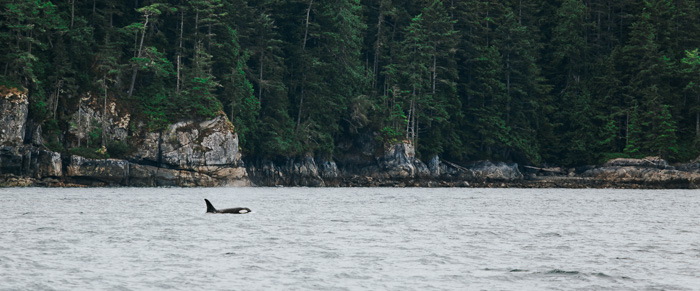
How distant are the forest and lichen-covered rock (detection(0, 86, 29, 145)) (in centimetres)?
217

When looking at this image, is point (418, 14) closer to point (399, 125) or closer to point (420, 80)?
point (420, 80)

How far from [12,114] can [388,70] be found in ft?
160

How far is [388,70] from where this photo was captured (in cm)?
9269

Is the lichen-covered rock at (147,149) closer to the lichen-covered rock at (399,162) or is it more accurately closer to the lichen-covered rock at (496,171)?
the lichen-covered rock at (399,162)

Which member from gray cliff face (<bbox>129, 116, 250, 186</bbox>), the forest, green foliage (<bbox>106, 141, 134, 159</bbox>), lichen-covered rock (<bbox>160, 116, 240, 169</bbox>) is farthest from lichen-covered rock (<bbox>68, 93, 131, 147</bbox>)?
lichen-covered rock (<bbox>160, 116, 240, 169</bbox>)

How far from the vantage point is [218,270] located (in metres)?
15.9

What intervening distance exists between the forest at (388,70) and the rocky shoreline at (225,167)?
1.62m

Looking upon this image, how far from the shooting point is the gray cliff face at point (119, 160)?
55.8 meters

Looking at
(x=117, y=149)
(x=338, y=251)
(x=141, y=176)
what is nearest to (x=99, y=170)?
(x=117, y=149)

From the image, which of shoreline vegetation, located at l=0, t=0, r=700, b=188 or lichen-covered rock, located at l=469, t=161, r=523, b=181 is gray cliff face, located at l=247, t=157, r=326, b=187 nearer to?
shoreline vegetation, located at l=0, t=0, r=700, b=188

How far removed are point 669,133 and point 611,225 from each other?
62.6 metres

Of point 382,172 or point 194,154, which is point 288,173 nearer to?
point 382,172

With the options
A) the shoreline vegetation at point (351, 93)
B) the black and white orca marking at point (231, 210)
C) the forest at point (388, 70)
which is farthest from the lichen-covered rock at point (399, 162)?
the black and white orca marking at point (231, 210)

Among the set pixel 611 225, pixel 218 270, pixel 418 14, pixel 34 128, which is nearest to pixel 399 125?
pixel 418 14
